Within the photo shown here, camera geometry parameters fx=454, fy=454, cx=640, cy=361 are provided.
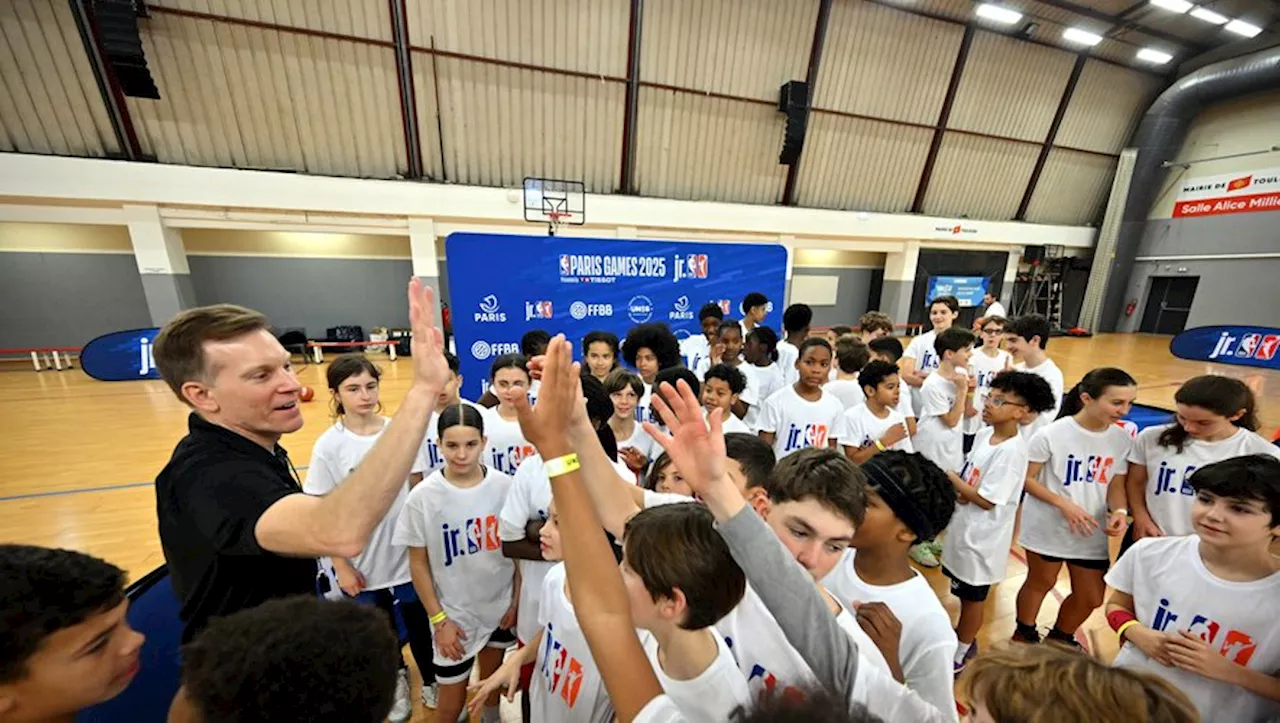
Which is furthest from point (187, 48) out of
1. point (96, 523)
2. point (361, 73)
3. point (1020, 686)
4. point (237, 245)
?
point (1020, 686)

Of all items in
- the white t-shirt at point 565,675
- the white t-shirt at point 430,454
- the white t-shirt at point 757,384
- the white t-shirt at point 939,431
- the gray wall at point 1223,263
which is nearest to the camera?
the white t-shirt at point 565,675

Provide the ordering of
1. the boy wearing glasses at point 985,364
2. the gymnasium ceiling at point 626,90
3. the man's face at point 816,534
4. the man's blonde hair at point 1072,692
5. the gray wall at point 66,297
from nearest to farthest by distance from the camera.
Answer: the man's blonde hair at point 1072,692
the man's face at point 816,534
the boy wearing glasses at point 985,364
the gymnasium ceiling at point 626,90
the gray wall at point 66,297

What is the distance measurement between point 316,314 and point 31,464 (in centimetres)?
665

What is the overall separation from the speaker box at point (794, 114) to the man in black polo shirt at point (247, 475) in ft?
37.0

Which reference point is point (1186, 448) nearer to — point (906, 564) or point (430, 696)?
point (906, 564)

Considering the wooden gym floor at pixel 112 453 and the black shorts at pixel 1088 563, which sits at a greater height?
the black shorts at pixel 1088 563

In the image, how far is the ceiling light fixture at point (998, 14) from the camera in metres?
10.1

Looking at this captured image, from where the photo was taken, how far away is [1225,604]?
58.7 inches

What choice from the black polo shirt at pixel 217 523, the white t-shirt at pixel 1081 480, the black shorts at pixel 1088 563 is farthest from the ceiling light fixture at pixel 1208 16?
the black polo shirt at pixel 217 523

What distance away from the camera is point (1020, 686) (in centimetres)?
84

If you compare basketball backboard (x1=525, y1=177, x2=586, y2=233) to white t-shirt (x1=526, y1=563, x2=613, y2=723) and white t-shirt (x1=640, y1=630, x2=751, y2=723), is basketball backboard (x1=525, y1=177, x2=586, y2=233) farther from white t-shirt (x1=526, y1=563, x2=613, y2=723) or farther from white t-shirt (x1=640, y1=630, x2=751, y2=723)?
white t-shirt (x1=640, y1=630, x2=751, y2=723)

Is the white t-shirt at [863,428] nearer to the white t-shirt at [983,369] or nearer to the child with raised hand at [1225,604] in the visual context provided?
the child with raised hand at [1225,604]

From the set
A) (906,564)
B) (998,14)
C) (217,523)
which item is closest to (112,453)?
(217,523)

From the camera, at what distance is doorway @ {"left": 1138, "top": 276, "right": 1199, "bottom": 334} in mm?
14195
